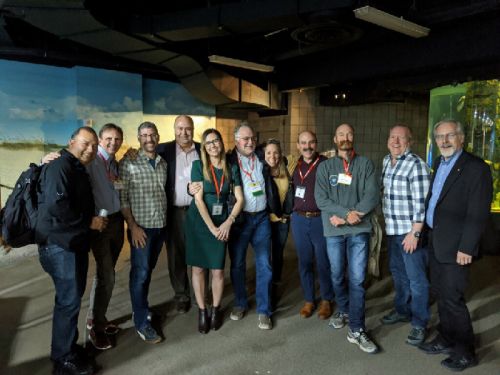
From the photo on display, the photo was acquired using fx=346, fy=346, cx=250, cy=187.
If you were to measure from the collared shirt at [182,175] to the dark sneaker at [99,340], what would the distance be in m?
1.12

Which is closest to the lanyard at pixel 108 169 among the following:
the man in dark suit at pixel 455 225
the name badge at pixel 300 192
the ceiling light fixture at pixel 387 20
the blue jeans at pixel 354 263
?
the name badge at pixel 300 192

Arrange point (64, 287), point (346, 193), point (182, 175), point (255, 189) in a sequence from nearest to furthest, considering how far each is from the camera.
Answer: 1. point (64, 287)
2. point (346, 193)
3. point (255, 189)
4. point (182, 175)

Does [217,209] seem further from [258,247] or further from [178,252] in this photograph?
[178,252]

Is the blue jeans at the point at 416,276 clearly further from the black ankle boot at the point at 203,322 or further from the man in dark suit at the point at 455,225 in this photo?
the black ankle boot at the point at 203,322

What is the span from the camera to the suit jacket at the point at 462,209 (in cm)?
206

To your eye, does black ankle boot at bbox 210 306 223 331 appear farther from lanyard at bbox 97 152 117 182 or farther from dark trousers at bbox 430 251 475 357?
dark trousers at bbox 430 251 475 357

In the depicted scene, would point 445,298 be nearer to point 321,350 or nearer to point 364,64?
point 321,350

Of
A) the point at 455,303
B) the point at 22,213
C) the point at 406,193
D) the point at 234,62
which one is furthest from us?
the point at 234,62

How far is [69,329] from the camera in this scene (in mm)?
2160

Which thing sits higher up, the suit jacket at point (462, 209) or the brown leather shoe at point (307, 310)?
the suit jacket at point (462, 209)

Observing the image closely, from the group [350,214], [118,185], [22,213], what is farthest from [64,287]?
[350,214]

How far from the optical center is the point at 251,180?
2.73 metres

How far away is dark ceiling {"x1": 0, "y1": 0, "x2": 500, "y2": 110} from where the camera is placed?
3.65 m

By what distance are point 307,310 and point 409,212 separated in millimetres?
1207
